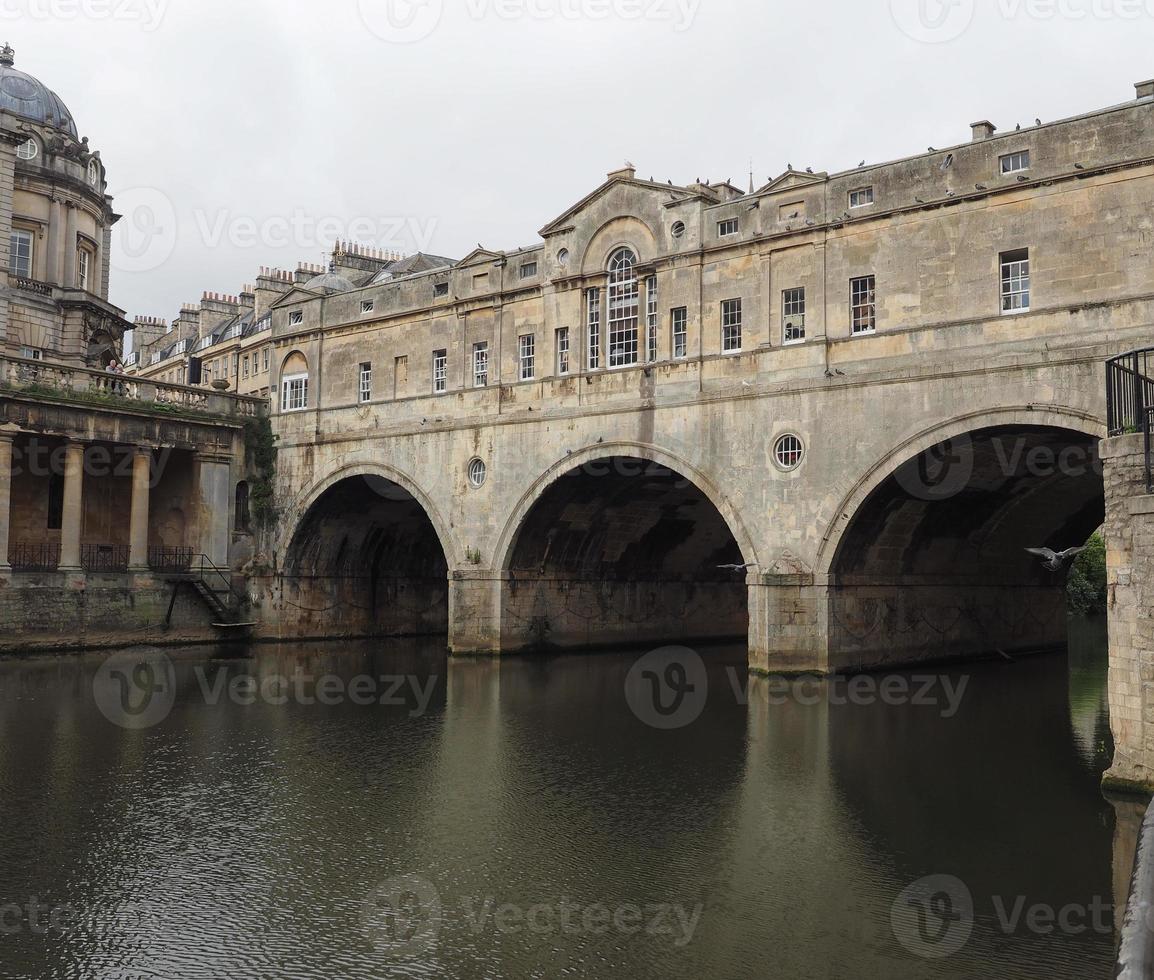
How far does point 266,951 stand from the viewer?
7.60 meters

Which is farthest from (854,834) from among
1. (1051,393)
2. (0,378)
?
(0,378)

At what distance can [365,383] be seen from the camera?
106 ft

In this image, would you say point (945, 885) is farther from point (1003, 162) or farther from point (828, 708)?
point (1003, 162)

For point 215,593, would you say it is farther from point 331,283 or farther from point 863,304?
point 863,304

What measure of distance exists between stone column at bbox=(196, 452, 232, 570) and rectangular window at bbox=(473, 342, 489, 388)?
9.04 m

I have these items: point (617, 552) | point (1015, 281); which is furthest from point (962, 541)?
point (617, 552)

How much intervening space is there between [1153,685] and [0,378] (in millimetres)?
27669

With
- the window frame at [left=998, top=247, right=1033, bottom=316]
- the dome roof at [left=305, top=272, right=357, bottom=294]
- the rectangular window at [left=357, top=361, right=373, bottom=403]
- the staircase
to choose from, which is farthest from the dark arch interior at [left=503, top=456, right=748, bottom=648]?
the dome roof at [left=305, top=272, right=357, bottom=294]

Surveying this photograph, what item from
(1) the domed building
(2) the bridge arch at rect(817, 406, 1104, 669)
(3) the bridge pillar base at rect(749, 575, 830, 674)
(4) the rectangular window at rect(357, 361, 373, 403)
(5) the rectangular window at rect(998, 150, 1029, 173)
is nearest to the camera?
(5) the rectangular window at rect(998, 150, 1029, 173)

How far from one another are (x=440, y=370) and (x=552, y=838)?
844 inches

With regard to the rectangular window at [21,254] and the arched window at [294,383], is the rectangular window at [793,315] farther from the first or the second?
the rectangular window at [21,254]

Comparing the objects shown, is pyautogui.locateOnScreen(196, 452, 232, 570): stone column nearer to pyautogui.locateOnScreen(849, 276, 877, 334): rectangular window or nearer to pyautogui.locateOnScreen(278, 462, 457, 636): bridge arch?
pyautogui.locateOnScreen(278, 462, 457, 636): bridge arch

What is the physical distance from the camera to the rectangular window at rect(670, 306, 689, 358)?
83.3 ft

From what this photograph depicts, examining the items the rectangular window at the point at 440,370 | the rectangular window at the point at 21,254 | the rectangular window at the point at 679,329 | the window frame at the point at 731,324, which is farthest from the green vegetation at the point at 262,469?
the window frame at the point at 731,324
